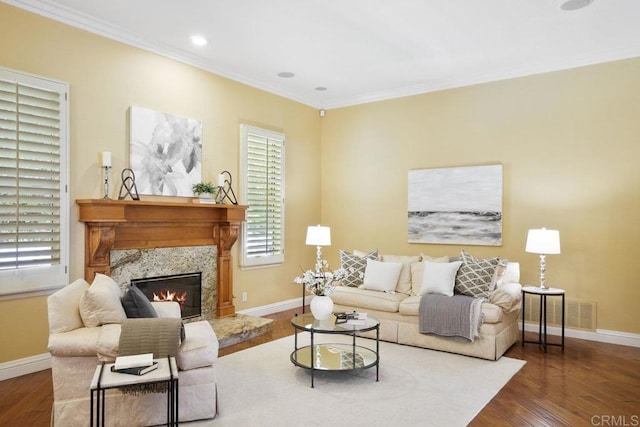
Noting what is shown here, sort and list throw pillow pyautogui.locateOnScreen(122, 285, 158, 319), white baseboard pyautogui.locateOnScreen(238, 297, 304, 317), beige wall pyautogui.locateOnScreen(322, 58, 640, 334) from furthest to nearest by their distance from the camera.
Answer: white baseboard pyautogui.locateOnScreen(238, 297, 304, 317) < beige wall pyautogui.locateOnScreen(322, 58, 640, 334) < throw pillow pyautogui.locateOnScreen(122, 285, 158, 319)

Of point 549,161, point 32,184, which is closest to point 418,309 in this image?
point 549,161

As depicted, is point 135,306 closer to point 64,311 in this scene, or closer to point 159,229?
point 64,311

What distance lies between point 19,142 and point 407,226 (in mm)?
4772

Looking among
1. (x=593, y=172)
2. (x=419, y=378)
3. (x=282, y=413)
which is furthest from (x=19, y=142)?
(x=593, y=172)

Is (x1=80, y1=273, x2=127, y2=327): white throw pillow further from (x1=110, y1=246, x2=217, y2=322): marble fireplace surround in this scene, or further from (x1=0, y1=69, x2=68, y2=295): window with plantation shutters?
(x1=110, y1=246, x2=217, y2=322): marble fireplace surround

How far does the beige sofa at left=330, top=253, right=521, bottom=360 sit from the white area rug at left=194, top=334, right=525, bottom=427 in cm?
13

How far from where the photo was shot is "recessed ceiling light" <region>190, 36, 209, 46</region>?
15.7 feet

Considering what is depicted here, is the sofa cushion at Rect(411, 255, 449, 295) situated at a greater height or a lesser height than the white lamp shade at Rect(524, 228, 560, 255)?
lesser

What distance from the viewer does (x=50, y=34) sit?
411 cm

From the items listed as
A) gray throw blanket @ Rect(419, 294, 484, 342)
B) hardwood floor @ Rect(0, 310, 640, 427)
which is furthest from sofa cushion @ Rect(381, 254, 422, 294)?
hardwood floor @ Rect(0, 310, 640, 427)

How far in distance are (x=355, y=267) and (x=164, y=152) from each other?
2639 mm

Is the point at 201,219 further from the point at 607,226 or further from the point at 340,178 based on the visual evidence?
the point at 607,226

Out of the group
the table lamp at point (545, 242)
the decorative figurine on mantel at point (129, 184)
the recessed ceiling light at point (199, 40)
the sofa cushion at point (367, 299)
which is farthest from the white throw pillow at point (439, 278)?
the recessed ceiling light at point (199, 40)

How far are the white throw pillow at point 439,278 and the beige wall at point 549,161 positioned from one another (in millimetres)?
1193
